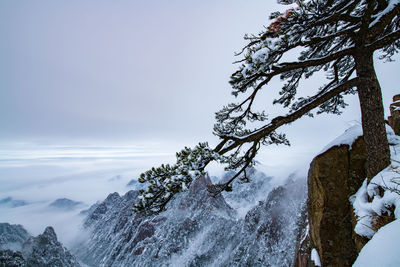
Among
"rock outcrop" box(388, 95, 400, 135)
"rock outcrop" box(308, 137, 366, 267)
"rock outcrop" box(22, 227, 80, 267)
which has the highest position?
"rock outcrop" box(388, 95, 400, 135)

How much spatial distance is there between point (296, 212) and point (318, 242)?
16950 centimetres

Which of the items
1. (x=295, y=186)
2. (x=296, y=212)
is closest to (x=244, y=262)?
(x=296, y=212)

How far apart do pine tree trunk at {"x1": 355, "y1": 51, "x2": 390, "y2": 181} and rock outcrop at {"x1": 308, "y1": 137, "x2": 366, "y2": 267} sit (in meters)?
1.10

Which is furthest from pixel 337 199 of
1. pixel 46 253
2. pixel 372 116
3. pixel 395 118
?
Result: pixel 46 253

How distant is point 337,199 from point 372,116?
2863mm

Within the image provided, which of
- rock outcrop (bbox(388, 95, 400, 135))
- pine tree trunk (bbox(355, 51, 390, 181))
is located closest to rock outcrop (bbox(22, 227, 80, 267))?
pine tree trunk (bbox(355, 51, 390, 181))

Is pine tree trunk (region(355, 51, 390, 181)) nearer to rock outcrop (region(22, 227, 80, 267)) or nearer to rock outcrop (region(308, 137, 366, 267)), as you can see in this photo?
rock outcrop (region(308, 137, 366, 267))

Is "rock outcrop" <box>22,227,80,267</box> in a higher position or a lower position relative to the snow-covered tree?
lower

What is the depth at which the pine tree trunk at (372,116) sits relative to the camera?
501cm

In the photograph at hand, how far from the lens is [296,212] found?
14775 centimetres

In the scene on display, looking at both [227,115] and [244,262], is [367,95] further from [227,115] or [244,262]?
[244,262]

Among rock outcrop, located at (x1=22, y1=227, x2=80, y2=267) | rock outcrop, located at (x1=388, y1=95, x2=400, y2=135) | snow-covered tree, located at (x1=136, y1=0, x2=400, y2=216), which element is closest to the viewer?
snow-covered tree, located at (x1=136, y1=0, x2=400, y2=216)

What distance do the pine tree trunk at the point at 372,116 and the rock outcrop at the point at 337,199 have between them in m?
1.10

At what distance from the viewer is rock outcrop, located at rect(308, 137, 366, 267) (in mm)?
6027
